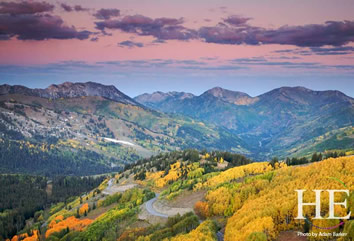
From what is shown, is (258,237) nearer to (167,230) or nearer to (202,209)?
(167,230)

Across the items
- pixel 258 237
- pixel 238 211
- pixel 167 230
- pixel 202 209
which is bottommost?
pixel 202 209

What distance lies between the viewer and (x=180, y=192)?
189125 mm

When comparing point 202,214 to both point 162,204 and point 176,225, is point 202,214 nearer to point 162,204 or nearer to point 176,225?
point 176,225

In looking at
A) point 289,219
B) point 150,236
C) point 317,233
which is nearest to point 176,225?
point 150,236

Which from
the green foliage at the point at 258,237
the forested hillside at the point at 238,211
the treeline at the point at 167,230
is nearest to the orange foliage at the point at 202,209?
the forested hillside at the point at 238,211

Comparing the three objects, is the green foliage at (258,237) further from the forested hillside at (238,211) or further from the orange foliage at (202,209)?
the orange foliage at (202,209)

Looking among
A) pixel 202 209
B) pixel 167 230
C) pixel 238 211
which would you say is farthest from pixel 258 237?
pixel 202 209

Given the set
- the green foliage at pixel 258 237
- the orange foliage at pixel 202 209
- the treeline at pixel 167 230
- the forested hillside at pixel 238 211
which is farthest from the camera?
the orange foliage at pixel 202 209

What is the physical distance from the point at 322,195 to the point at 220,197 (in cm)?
5418

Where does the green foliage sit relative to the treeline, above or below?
above

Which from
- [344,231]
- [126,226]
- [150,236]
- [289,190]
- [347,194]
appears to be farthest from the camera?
[126,226]

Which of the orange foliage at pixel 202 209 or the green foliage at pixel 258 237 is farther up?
the green foliage at pixel 258 237

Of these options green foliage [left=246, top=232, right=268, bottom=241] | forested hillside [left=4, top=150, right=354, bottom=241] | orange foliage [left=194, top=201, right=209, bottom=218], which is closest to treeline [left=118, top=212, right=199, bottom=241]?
forested hillside [left=4, top=150, right=354, bottom=241]

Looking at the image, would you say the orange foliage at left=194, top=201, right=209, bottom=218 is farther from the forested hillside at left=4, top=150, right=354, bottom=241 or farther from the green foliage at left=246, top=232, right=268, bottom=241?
the green foliage at left=246, top=232, right=268, bottom=241
